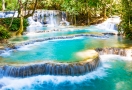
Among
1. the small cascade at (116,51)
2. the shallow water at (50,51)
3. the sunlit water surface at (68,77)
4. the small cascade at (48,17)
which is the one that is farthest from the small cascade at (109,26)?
the small cascade at (116,51)

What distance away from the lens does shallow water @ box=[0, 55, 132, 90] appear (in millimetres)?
8992

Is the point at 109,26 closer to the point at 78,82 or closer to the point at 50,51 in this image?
the point at 50,51

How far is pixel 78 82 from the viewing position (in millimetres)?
9383

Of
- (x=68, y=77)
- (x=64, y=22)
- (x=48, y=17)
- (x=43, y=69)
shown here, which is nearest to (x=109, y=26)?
(x=64, y=22)

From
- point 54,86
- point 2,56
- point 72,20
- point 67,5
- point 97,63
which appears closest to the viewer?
point 54,86

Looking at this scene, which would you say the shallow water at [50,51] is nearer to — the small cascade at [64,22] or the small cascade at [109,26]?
the small cascade at [109,26]

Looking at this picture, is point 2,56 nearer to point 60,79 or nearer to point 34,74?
point 34,74

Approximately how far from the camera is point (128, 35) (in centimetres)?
1502

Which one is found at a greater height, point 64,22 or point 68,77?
point 64,22

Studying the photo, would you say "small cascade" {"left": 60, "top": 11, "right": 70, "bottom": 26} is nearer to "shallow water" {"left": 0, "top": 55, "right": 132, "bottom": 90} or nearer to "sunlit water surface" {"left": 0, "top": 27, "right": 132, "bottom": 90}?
"sunlit water surface" {"left": 0, "top": 27, "right": 132, "bottom": 90}

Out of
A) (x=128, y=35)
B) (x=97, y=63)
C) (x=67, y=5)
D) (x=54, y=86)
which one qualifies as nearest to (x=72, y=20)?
(x=67, y=5)

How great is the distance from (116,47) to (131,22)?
9.91 ft

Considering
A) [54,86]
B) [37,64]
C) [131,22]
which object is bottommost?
[54,86]

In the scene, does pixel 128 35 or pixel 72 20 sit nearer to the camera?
pixel 128 35
